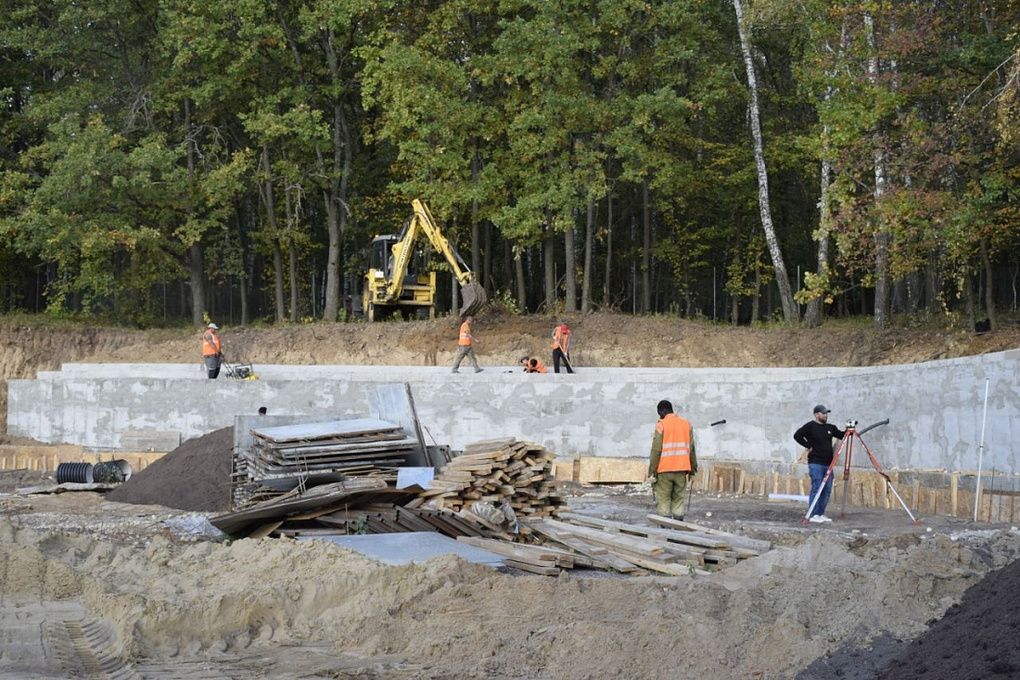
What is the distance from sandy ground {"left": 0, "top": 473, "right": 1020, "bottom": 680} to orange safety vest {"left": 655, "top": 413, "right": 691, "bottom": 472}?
219 centimetres

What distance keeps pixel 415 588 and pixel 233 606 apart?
1406 mm

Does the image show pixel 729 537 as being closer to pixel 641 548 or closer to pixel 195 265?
pixel 641 548

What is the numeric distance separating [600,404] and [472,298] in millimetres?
8700

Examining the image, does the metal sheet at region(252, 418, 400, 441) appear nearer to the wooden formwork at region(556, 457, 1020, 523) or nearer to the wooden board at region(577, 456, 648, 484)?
the wooden board at region(577, 456, 648, 484)

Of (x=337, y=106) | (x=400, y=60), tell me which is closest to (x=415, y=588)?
(x=400, y=60)

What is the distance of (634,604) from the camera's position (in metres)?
8.69

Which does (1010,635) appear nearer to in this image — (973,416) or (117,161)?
(973,416)

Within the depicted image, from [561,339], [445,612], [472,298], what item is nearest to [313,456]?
[445,612]

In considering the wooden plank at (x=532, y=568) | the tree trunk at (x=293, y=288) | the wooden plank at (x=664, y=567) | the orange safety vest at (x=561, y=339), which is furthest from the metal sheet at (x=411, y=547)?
the tree trunk at (x=293, y=288)

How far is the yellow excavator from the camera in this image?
30594 mm

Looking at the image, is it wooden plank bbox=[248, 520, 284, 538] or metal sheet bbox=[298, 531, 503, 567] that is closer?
metal sheet bbox=[298, 531, 503, 567]

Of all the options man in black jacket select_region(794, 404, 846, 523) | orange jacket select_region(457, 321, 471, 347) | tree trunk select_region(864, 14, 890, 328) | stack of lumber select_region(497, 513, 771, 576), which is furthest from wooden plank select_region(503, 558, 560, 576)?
orange jacket select_region(457, 321, 471, 347)

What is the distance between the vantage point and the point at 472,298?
95.7ft

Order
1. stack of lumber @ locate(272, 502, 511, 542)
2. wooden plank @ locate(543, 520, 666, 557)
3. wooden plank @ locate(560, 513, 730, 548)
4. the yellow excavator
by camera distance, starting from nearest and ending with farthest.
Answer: wooden plank @ locate(543, 520, 666, 557) < wooden plank @ locate(560, 513, 730, 548) < stack of lumber @ locate(272, 502, 511, 542) < the yellow excavator
